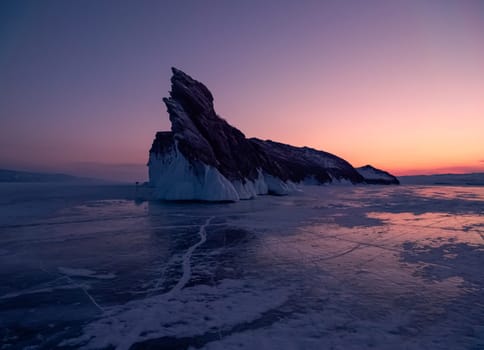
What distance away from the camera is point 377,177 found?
4193 inches

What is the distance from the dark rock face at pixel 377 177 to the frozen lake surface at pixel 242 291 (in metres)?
97.1

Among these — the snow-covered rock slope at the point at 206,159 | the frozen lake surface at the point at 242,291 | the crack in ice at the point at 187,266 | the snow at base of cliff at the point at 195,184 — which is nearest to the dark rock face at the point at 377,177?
the snow-covered rock slope at the point at 206,159

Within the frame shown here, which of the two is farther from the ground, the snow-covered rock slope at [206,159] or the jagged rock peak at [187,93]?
the jagged rock peak at [187,93]

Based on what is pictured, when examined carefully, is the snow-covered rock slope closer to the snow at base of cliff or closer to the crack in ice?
the snow at base of cliff

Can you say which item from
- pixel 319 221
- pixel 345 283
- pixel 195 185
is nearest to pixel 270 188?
pixel 195 185

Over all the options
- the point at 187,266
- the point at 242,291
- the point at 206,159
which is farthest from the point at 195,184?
the point at 242,291

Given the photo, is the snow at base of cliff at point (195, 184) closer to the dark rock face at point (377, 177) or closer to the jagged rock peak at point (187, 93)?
the jagged rock peak at point (187, 93)

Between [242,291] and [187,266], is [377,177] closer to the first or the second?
[187,266]

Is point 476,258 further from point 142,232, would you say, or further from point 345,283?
point 142,232

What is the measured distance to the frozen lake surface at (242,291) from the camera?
4160mm

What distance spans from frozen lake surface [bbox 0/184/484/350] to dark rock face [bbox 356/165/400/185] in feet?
319

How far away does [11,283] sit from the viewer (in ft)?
21.0

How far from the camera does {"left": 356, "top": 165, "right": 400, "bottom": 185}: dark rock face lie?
101 meters

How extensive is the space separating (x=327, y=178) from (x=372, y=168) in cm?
4141
